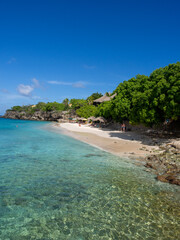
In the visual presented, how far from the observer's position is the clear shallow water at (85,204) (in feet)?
15.6

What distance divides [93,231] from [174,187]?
492cm

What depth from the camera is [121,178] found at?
8758 mm

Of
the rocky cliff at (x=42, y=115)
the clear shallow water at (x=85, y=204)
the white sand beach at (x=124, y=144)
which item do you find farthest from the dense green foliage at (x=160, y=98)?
the rocky cliff at (x=42, y=115)

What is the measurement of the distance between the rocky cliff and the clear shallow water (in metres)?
70.5

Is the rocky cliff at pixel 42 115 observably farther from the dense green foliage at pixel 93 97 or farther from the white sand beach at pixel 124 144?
the white sand beach at pixel 124 144

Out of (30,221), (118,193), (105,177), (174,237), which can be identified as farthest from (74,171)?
(174,237)

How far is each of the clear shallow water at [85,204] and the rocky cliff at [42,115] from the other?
70.5 meters

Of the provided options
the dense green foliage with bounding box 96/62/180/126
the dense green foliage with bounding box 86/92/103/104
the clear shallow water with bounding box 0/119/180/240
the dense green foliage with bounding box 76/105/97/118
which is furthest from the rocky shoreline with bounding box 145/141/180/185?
the dense green foliage with bounding box 86/92/103/104

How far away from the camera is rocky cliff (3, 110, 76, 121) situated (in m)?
83.4

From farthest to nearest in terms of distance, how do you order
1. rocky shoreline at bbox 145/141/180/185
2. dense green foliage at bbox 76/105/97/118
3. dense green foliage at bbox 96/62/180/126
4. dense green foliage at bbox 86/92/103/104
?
dense green foliage at bbox 86/92/103/104
dense green foliage at bbox 76/105/97/118
dense green foliage at bbox 96/62/180/126
rocky shoreline at bbox 145/141/180/185

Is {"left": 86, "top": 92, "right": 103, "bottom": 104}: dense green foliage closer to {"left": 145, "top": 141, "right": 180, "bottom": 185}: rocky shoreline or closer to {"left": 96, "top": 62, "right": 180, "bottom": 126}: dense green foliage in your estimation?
{"left": 96, "top": 62, "right": 180, "bottom": 126}: dense green foliage

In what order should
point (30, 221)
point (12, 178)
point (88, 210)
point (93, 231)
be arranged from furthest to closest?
1. point (12, 178)
2. point (88, 210)
3. point (30, 221)
4. point (93, 231)

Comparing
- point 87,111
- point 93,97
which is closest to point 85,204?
point 87,111

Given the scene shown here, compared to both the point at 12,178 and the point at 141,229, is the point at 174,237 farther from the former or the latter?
the point at 12,178
